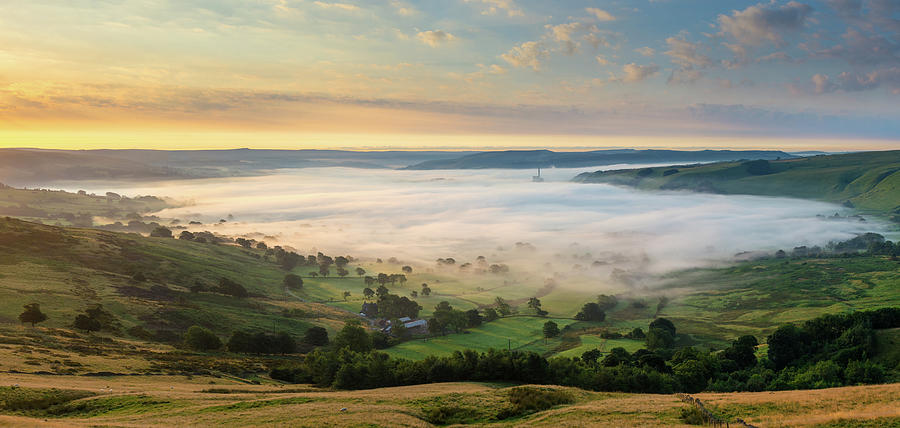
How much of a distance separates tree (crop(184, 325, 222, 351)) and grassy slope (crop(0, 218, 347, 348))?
20.7m

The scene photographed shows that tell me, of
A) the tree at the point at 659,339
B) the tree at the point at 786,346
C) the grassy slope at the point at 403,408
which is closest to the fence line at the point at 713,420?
the grassy slope at the point at 403,408

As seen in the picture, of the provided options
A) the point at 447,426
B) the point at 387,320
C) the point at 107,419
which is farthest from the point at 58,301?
the point at 447,426

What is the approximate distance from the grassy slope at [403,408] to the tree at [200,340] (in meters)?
49.4

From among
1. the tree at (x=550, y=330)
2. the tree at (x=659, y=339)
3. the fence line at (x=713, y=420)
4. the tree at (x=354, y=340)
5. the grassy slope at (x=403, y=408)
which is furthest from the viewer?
the tree at (x=550, y=330)

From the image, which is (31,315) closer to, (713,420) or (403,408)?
(403,408)

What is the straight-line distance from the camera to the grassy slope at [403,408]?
116 ft

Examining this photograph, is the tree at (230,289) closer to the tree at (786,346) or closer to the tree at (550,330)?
the tree at (550,330)

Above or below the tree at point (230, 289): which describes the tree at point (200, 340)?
above

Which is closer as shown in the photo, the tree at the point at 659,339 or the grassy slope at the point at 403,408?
the grassy slope at the point at 403,408

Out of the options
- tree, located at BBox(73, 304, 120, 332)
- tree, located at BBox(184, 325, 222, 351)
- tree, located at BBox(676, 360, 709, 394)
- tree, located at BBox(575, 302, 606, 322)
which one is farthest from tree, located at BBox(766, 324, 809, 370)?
tree, located at BBox(73, 304, 120, 332)

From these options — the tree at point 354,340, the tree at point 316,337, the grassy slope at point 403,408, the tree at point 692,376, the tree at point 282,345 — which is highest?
the grassy slope at point 403,408

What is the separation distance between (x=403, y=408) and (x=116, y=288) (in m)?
140

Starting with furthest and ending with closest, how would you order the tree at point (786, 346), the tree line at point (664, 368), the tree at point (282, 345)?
the tree at point (282, 345), the tree at point (786, 346), the tree line at point (664, 368)

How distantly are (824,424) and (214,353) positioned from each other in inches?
3974
